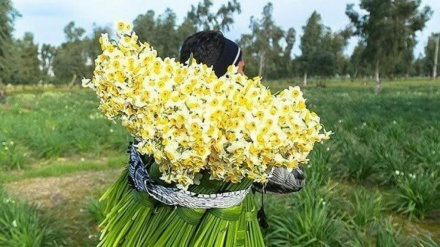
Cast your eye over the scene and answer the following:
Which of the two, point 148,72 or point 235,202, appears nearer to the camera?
point 148,72

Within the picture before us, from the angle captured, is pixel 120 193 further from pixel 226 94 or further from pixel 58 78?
pixel 58 78

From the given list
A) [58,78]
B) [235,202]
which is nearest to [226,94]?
[235,202]

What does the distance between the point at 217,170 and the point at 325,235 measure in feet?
8.84

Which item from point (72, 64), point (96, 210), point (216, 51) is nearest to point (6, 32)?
point (96, 210)

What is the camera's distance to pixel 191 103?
1.44 m

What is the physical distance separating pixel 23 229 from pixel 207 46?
2.97 meters

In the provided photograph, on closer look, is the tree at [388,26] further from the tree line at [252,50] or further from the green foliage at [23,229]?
the green foliage at [23,229]

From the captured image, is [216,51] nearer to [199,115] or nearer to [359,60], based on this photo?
[199,115]

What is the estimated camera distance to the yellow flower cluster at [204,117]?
1.42m

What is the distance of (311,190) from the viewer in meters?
4.62

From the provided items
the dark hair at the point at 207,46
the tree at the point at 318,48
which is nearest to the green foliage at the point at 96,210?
the dark hair at the point at 207,46

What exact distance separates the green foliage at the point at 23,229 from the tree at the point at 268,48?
6024 cm

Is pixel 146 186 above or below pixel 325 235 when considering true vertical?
above

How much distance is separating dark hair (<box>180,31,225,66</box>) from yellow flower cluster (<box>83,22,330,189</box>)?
0.34 meters
